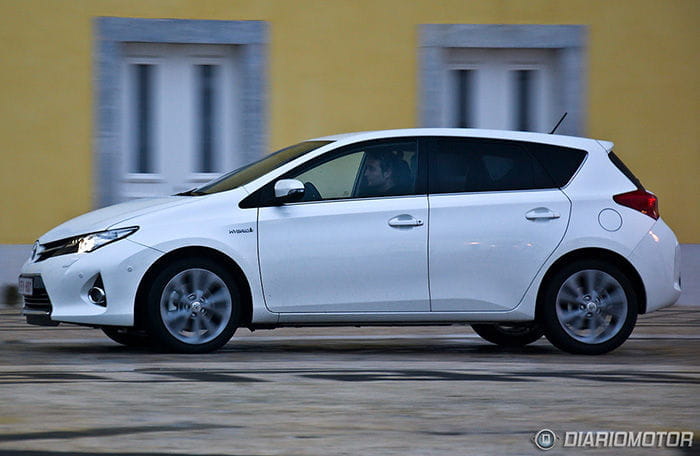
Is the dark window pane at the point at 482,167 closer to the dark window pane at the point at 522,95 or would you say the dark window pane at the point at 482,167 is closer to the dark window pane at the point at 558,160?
the dark window pane at the point at 558,160

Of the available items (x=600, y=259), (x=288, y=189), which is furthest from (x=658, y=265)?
(x=288, y=189)

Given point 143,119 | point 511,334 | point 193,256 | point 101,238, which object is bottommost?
point 511,334

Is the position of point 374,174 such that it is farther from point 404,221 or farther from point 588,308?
point 588,308

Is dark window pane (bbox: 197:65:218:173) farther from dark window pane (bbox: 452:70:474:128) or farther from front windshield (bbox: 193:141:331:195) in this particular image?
front windshield (bbox: 193:141:331:195)

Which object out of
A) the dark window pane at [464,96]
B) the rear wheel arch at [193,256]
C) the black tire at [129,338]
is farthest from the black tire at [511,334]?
the dark window pane at [464,96]

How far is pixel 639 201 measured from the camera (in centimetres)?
979

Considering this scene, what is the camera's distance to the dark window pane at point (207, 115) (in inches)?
581

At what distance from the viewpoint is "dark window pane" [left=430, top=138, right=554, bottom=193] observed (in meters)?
9.64

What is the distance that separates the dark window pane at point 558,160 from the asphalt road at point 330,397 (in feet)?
4.15

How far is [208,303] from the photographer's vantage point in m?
9.18

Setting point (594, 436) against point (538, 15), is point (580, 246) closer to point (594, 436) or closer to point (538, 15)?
point (594, 436)

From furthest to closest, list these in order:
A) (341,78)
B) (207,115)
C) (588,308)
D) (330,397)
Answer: (207,115)
(341,78)
(588,308)
(330,397)

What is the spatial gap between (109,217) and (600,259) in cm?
340

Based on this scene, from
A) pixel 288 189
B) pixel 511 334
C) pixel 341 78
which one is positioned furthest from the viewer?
pixel 341 78
